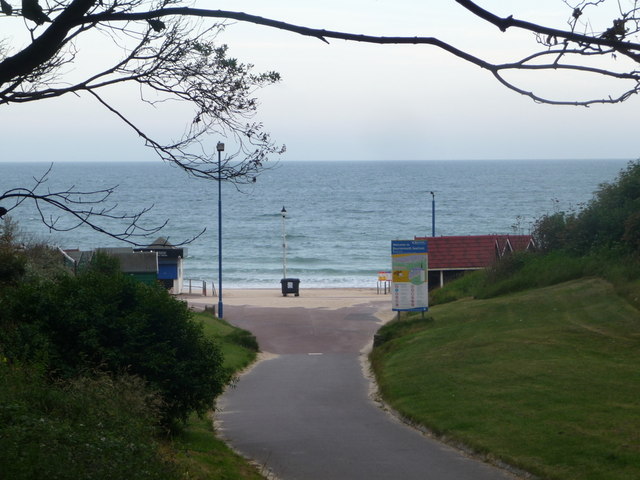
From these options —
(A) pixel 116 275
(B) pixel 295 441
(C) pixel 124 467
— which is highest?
(A) pixel 116 275

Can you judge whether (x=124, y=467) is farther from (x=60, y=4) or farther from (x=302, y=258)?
(x=302, y=258)

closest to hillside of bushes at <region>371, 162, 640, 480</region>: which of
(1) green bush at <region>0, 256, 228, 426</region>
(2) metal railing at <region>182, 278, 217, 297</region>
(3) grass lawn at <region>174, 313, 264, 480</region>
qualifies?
(3) grass lawn at <region>174, 313, 264, 480</region>

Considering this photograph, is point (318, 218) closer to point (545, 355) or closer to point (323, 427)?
point (545, 355)

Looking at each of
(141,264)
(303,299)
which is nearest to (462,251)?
(303,299)

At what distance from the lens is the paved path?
11.8 metres

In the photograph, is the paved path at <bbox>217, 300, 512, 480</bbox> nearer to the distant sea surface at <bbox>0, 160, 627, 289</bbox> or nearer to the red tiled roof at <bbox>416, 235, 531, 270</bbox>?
the distant sea surface at <bbox>0, 160, 627, 289</bbox>

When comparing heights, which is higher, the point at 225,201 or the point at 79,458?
the point at 225,201

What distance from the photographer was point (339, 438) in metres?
14.0

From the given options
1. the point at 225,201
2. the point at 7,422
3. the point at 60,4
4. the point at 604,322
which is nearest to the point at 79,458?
the point at 7,422

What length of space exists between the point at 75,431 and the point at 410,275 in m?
20.5

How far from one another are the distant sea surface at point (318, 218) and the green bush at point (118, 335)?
17159 millimetres

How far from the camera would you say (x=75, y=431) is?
7.29 m

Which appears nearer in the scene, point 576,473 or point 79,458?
point 79,458

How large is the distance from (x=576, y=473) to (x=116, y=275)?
23.6 ft
